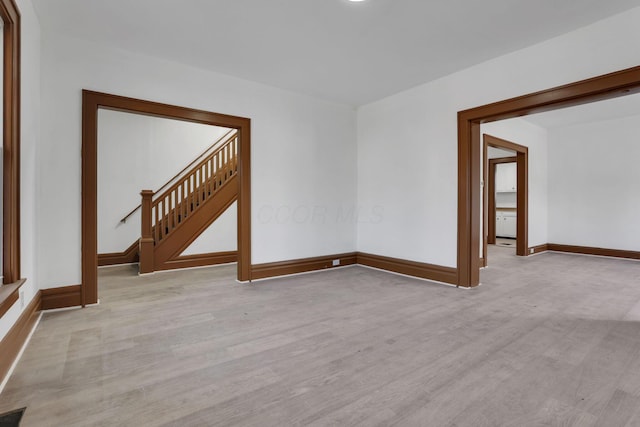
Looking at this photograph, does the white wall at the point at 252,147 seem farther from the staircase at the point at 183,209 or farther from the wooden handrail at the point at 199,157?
the wooden handrail at the point at 199,157

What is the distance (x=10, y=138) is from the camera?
220cm

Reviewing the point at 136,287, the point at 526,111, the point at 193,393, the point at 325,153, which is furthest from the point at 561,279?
the point at 136,287

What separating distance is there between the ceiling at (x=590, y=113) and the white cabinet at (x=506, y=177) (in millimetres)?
2820

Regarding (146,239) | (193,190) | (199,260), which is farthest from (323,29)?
(199,260)

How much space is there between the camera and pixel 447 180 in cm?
412

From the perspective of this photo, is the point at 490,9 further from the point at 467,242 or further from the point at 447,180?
the point at 467,242

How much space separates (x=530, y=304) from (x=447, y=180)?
168 centimetres

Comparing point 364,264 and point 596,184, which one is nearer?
point 364,264

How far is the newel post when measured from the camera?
15.6 feet

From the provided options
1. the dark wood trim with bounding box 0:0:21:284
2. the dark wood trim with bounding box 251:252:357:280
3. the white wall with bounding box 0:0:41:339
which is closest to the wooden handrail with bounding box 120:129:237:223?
the dark wood trim with bounding box 251:252:357:280

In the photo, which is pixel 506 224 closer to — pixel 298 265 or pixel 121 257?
pixel 298 265

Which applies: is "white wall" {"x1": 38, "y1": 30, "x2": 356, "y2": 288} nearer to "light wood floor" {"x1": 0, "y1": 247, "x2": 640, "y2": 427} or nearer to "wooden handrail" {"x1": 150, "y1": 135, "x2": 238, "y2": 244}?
"light wood floor" {"x1": 0, "y1": 247, "x2": 640, "y2": 427}

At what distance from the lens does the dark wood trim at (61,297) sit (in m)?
2.98

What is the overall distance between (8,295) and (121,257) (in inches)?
163
